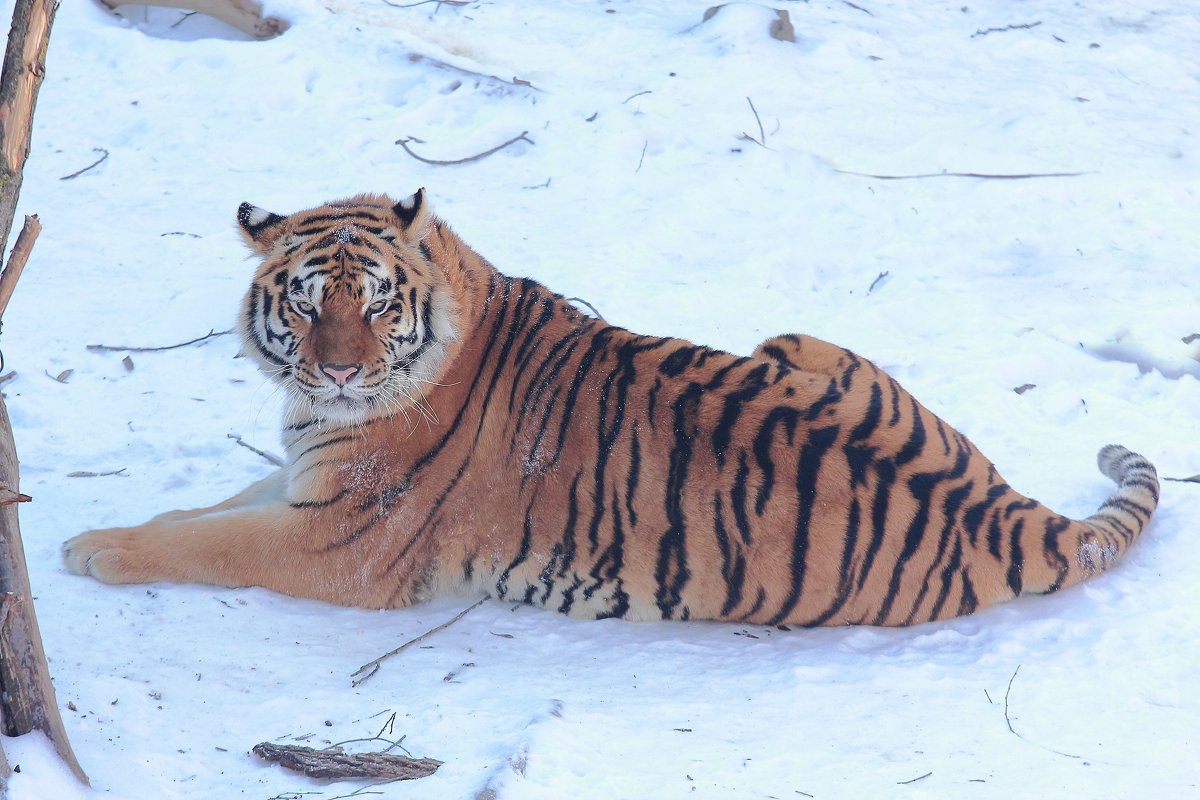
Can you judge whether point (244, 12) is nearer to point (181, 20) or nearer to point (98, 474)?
point (181, 20)

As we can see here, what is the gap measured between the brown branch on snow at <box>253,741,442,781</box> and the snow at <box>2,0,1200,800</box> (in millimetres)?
49

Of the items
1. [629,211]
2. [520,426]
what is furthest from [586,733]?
[629,211]

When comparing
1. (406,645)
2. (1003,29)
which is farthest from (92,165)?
(1003,29)

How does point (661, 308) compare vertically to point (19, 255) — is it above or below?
below

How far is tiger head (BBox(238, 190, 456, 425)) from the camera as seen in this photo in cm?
395

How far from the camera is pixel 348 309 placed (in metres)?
3.94

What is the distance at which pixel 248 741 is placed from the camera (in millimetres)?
3123

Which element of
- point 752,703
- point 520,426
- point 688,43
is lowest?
point 752,703

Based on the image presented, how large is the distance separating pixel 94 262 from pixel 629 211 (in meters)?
2.89

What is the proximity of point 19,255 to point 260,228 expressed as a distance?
1.69m

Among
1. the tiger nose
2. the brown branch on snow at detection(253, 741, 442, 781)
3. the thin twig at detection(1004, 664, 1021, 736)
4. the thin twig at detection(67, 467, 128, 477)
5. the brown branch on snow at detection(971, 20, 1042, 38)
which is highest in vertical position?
the brown branch on snow at detection(971, 20, 1042, 38)

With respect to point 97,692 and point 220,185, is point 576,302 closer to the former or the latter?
Result: point 220,185

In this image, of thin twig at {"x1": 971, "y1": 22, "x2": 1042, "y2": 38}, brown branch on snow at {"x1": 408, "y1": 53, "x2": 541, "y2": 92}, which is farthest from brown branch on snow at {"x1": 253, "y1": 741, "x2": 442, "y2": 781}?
thin twig at {"x1": 971, "y1": 22, "x2": 1042, "y2": 38}

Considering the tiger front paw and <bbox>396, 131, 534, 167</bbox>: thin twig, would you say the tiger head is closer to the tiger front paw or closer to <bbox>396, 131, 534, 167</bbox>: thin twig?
the tiger front paw
